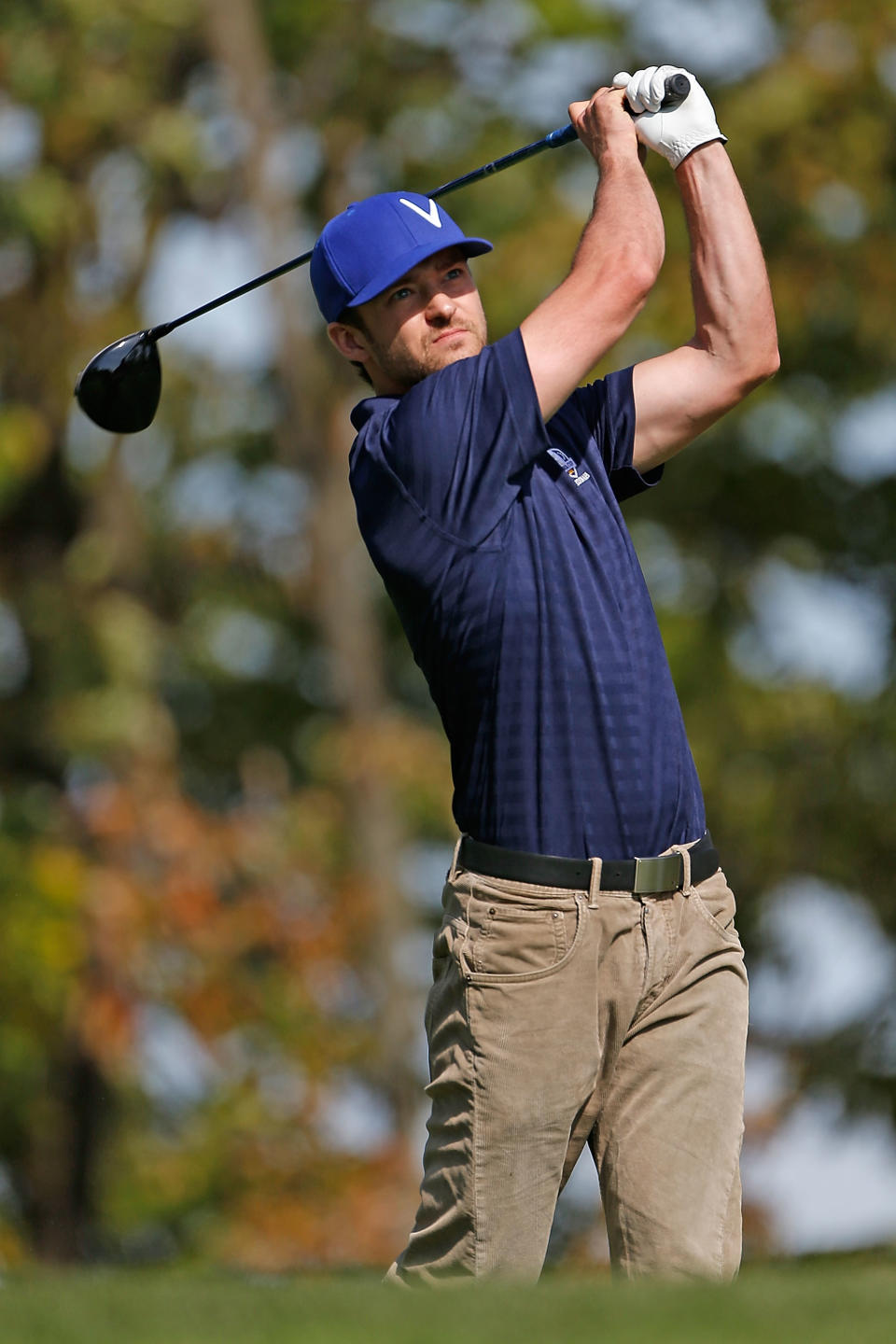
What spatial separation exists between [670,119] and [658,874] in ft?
5.35

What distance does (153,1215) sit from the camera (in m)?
19.3

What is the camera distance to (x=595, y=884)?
3.89 meters

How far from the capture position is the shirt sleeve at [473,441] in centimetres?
388

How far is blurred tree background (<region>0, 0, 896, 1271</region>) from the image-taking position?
15.5 metres

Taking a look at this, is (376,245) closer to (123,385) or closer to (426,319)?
(426,319)

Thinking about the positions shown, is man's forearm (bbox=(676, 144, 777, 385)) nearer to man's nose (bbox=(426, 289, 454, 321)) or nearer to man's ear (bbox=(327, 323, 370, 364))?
man's nose (bbox=(426, 289, 454, 321))

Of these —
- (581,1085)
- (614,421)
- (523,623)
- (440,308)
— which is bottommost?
(581,1085)

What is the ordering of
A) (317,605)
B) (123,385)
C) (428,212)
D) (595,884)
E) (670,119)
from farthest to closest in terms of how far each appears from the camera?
(317,605)
(123,385)
(428,212)
(670,119)
(595,884)

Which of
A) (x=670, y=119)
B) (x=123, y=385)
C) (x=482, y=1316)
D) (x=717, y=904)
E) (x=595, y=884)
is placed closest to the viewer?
(x=482, y=1316)

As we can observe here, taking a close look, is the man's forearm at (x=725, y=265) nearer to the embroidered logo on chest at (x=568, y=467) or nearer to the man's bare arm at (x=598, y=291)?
the man's bare arm at (x=598, y=291)

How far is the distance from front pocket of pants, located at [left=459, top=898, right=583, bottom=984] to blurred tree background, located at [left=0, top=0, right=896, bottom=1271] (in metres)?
11.1

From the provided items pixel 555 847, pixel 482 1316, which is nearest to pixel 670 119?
pixel 555 847

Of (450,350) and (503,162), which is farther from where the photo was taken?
(503,162)

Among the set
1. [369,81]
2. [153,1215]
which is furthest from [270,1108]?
[369,81]
